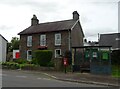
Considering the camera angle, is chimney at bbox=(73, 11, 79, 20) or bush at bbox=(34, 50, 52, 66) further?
chimney at bbox=(73, 11, 79, 20)

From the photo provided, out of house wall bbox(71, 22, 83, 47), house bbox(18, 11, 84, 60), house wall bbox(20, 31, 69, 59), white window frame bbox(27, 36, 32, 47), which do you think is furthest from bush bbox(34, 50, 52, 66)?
white window frame bbox(27, 36, 32, 47)

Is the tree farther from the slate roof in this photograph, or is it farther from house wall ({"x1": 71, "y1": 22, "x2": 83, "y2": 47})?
house wall ({"x1": 71, "y1": 22, "x2": 83, "y2": 47})

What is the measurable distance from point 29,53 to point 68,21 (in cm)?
890

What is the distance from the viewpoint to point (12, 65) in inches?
1380

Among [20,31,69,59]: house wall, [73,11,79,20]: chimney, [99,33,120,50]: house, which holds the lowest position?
[20,31,69,59]: house wall

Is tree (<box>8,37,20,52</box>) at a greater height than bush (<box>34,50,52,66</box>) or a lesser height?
greater

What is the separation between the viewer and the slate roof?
144ft

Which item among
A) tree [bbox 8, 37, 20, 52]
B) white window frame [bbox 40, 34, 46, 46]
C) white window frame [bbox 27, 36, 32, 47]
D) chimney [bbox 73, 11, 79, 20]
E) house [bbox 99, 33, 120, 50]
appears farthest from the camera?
tree [bbox 8, 37, 20, 52]

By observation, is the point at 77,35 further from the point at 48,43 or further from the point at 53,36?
the point at 48,43

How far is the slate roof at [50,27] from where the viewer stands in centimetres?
4374

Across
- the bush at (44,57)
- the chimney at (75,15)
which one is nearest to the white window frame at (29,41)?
the chimney at (75,15)

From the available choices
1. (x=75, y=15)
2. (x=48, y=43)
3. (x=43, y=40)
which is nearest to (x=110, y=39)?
(x=75, y=15)

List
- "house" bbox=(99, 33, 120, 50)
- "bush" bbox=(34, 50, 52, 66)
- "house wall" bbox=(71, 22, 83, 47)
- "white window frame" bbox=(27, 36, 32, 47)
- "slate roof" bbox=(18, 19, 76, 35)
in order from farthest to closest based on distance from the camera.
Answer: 1. "house" bbox=(99, 33, 120, 50)
2. "white window frame" bbox=(27, 36, 32, 47)
3. "slate roof" bbox=(18, 19, 76, 35)
4. "house wall" bbox=(71, 22, 83, 47)
5. "bush" bbox=(34, 50, 52, 66)

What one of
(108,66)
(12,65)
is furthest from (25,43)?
(108,66)
